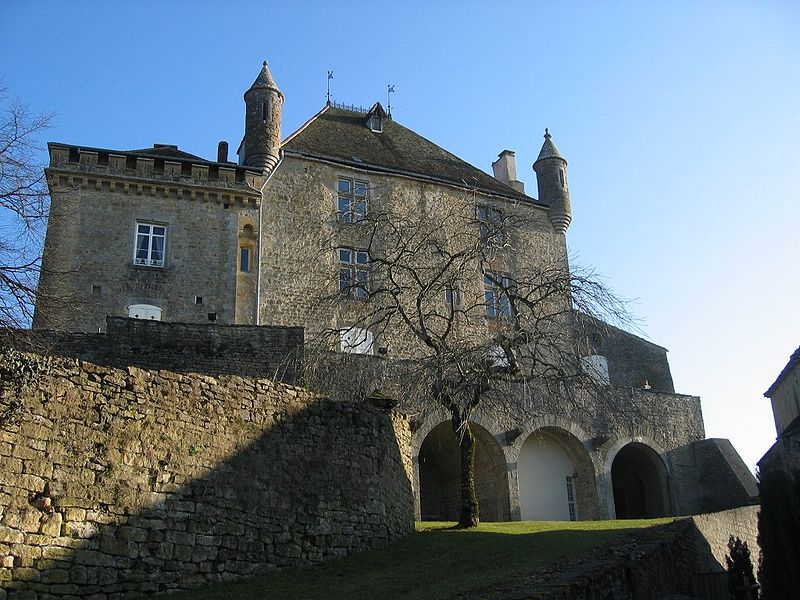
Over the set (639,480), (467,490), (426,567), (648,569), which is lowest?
(648,569)

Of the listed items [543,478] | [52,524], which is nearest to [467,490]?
[52,524]

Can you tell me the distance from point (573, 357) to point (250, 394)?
768cm

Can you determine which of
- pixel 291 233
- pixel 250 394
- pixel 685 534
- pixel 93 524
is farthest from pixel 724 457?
pixel 93 524

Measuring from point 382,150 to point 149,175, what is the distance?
11.5 meters

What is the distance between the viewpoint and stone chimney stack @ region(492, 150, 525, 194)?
134ft

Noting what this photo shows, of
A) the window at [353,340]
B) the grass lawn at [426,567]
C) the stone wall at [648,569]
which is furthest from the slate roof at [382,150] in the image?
the grass lawn at [426,567]

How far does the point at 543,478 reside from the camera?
29.4 metres

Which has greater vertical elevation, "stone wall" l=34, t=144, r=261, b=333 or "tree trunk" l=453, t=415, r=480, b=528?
"stone wall" l=34, t=144, r=261, b=333

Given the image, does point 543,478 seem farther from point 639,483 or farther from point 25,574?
point 25,574

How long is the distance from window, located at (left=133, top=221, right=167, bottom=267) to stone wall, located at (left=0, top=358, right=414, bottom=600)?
13.2 meters

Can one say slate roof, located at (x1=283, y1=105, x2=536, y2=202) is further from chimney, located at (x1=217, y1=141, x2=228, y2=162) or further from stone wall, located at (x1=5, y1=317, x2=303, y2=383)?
stone wall, located at (x1=5, y1=317, x2=303, y2=383)

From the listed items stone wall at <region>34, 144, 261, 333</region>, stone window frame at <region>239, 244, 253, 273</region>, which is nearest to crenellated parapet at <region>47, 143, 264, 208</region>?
stone wall at <region>34, 144, 261, 333</region>

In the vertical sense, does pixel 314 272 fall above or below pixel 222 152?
below

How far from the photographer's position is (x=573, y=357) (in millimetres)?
18812
